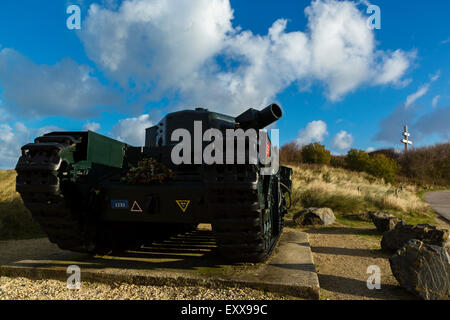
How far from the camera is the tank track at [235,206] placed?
11.0ft

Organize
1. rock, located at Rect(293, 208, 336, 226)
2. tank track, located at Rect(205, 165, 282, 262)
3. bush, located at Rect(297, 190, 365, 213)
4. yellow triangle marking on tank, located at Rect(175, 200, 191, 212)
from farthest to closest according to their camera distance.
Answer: bush, located at Rect(297, 190, 365, 213) → rock, located at Rect(293, 208, 336, 226) → yellow triangle marking on tank, located at Rect(175, 200, 191, 212) → tank track, located at Rect(205, 165, 282, 262)

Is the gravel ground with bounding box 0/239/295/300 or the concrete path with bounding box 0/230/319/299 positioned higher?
the concrete path with bounding box 0/230/319/299

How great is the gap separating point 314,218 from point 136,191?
25.2 ft

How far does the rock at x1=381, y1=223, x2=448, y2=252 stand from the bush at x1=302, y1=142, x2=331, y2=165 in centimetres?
2664

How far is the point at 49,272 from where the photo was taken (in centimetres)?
427

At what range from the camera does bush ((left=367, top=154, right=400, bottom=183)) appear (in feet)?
87.5

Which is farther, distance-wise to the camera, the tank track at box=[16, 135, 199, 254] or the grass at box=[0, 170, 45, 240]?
the grass at box=[0, 170, 45, 240]

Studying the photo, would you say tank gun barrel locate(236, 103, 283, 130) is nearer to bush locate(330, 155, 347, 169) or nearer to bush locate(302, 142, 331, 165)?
bush locate(302, 142, 331, 165)

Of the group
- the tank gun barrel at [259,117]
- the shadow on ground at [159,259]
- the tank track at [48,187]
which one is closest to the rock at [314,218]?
the shadow on ground at [159,259]

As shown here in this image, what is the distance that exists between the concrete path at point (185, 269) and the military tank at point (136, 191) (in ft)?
0.90

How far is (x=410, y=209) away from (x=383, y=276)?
10169mm

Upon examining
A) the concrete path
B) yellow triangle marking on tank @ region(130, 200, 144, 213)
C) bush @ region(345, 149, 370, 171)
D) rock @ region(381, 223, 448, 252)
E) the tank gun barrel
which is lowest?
the concrete path

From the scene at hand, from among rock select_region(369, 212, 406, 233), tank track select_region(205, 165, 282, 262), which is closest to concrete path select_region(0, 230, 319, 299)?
tank track select_region(205, 165, 282, 262)

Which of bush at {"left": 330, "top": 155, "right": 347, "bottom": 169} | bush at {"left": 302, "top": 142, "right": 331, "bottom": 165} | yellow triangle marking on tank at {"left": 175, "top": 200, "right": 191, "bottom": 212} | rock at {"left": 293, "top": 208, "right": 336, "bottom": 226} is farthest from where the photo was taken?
bush at {"left": 330, "top": 155, "right": 347, "bottom": 169}
